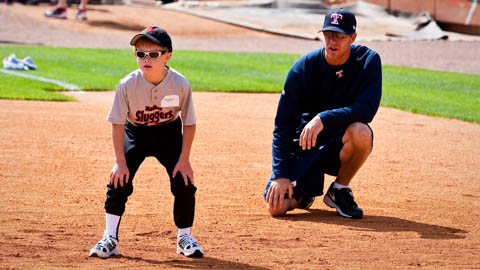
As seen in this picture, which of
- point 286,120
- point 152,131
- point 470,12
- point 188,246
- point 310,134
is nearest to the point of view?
point 188,246

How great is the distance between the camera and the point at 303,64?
5.46 meters

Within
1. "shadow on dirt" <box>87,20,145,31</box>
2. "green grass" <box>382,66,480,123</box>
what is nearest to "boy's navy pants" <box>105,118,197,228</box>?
"green grass" <box>382,66,480,123</box>

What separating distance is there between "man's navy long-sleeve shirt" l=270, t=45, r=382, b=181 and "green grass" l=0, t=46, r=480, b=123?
547cm

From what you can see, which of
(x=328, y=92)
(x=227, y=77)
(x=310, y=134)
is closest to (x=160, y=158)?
(x=310, y=134)

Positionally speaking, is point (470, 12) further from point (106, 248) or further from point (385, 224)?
point (106, 248)

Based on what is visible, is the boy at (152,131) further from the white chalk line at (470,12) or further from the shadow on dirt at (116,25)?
the white chalk line at (470,12)

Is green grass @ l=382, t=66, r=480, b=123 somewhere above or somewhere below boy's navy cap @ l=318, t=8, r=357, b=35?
below

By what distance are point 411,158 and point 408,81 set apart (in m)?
6.75

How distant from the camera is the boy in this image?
4352 mm

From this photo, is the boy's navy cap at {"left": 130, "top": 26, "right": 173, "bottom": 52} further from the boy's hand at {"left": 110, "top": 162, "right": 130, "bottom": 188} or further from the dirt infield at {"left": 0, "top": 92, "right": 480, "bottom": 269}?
the dirt infield at {"left": 0, "top": 92, "right": 480, "bottom": 269}

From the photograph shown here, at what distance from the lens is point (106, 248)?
4.30 metres

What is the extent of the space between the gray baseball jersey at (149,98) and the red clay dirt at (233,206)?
2.72 ft

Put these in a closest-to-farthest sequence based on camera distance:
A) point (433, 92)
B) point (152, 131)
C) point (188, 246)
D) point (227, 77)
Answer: point (188, 246), point (152, 131), point (433, 92), point (227, 77)

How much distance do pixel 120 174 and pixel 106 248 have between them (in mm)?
436
